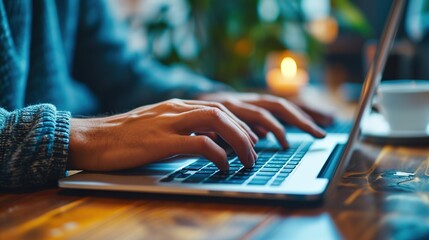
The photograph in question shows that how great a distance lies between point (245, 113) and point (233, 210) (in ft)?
1.02

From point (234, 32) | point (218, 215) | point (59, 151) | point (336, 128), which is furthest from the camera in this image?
point (234, 32)

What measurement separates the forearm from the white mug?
0.52 m

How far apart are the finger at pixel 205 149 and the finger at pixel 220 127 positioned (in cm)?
2

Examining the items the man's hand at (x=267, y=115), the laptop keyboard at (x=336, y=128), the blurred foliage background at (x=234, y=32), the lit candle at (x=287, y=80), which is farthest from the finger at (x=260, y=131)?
the blurred foliage background at (x=234, y=32)

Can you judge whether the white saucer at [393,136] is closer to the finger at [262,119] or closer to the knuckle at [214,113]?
the finger at [262,119]

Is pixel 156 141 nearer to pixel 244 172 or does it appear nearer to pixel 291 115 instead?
pixel 244 172

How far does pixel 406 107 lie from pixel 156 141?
1.50 ft

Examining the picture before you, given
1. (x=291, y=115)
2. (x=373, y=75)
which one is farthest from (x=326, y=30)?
(x=373, y=75)

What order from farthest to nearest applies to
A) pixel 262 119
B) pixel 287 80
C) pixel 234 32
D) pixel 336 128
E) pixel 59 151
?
pixel 234 32, pixel 287 80, pixel 336 128, pixel 262 119, pixel 59 151

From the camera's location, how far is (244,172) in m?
0.56

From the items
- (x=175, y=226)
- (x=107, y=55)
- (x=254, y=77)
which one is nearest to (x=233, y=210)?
(x=175, y=226)

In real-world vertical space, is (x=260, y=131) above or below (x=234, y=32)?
below

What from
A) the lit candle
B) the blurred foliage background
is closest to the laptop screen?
the lit candle

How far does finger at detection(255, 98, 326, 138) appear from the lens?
2.63 ft
